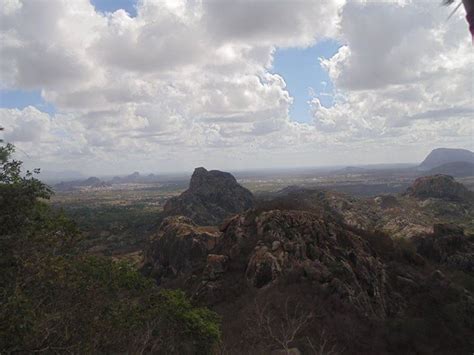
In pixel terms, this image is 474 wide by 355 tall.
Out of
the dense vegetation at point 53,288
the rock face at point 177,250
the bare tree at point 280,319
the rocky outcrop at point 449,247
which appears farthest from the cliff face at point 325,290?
the rock face at point 177,250

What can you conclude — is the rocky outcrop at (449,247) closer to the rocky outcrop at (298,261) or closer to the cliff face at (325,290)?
the cliff face at (325,290)

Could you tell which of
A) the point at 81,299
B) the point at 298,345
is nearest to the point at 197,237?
the point at 298,345

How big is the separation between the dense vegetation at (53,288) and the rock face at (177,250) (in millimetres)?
66782

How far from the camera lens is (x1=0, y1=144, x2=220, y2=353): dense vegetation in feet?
52.1

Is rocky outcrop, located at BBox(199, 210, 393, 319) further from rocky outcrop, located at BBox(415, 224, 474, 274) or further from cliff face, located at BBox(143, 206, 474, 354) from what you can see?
rocky outcrop, located at BBox(415, 224, 474, 274)

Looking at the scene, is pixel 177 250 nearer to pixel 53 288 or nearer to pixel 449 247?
pixel 449 247

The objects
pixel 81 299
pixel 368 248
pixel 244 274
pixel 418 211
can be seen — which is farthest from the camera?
pixel 418 211

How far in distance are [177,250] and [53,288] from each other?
8151 centimetres

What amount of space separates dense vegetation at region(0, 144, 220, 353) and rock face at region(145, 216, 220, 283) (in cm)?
6678

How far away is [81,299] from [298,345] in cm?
2401

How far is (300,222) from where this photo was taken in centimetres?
6500

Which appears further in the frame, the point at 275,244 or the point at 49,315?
the point at 275,244

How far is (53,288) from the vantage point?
18.7m

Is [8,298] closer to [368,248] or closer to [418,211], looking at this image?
[368,248]
